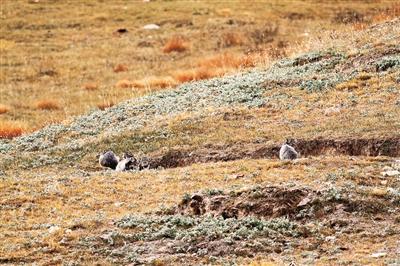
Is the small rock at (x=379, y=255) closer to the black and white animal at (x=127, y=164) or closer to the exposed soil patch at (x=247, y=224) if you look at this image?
the exposed soil patch at (x=247, y=224)

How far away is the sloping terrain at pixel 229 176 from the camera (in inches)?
466

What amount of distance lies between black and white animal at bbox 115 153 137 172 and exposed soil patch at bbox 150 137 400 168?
45cm

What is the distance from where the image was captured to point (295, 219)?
1259 cm

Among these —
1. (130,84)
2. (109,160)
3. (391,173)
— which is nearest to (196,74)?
(130,84)

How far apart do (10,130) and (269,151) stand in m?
10.4

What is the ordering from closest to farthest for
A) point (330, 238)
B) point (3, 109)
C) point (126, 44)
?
point (330, 238), point (3, 109), point (126, 44)

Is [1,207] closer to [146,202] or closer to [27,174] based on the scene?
[146,202]

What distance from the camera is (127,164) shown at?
1806 centimetres

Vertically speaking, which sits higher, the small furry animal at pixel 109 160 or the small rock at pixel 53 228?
the small rock at pixel 53 228

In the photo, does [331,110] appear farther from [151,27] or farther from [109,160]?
[151,27]

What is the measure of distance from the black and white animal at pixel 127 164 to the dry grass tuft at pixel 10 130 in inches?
291

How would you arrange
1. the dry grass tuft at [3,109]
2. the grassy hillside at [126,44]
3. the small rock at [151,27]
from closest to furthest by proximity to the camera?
the dry grass tuft at [3,109] < the grassy hillside at [126,44] < the small rock at [151,27]

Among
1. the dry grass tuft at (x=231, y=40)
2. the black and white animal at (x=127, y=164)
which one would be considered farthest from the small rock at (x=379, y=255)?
the dry grass tuft at (x=231, y=40)

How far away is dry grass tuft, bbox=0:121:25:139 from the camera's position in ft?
81.4
